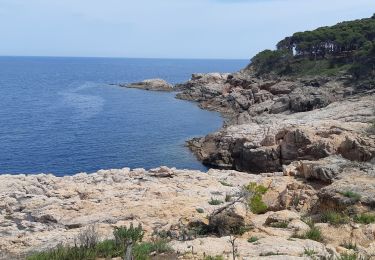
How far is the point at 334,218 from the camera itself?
1850cm

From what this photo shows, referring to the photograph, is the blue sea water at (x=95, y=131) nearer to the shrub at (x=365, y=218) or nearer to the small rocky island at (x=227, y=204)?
the small rocky island at (x=227, y=204)

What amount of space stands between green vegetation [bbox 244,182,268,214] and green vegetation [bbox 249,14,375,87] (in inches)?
2660

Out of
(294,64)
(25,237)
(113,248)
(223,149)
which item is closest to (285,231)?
(113,248)

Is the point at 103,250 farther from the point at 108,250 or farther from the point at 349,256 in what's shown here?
the point at 349,256

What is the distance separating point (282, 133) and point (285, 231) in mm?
29478

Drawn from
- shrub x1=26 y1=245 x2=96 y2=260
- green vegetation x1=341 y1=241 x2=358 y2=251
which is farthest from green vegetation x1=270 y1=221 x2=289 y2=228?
shrub x1=26 y1=245 x2=96 y2=260

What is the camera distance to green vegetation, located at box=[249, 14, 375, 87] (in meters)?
95.5

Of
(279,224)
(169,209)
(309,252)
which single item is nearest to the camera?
(309,252)

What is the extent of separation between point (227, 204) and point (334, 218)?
14.6ft

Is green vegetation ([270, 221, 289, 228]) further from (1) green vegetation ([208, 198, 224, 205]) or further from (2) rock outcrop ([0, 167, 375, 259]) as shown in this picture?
(1) green vegetation ([208, 198, 224, 205])

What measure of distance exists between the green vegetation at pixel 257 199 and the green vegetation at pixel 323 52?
67568 mm

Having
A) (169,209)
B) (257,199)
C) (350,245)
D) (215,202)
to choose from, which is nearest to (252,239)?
(350,245)

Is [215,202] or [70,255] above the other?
[70,255]

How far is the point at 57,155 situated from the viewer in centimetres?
5456
